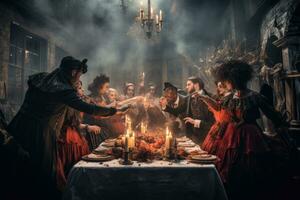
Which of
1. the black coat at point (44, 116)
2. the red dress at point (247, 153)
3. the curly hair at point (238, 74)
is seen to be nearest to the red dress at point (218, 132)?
the red dress at point (247, 153)

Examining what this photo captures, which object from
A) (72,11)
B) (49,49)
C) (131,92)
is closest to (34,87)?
(131,92)

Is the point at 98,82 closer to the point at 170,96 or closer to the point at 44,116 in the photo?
the point at 170,96

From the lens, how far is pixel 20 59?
32.2ft

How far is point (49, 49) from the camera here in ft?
39.0

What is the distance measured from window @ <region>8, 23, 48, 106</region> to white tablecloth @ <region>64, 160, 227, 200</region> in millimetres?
8126

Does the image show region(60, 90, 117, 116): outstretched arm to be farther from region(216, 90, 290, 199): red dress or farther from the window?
the window

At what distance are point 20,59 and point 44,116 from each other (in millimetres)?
7838

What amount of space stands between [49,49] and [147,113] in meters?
7.62

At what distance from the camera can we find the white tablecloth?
8.33ft

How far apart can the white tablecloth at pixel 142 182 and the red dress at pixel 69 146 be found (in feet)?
3.68

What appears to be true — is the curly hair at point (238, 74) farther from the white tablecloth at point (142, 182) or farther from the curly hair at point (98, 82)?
the curly hair at point (98, 82)

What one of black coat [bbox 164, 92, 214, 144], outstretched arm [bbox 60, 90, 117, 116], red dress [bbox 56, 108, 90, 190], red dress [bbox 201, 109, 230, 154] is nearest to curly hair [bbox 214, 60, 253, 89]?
red dress [bbox 201, 109, 230, 154]

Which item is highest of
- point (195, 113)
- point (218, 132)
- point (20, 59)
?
point (20, 59)

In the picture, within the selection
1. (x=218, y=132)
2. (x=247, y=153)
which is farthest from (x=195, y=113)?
(x=247, y=153)
